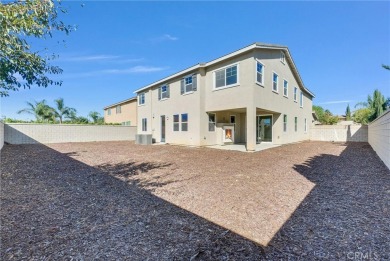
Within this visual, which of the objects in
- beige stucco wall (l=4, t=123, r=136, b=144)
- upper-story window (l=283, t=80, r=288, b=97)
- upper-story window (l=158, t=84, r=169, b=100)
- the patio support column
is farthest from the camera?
upper-story window (l=158, t=84, r=169, b=100)

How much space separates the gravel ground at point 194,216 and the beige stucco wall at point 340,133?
15.9m

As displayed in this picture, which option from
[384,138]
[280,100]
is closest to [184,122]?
[280,100]

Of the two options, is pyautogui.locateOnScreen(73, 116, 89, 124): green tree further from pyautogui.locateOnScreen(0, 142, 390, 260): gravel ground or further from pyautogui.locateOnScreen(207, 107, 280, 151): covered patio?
pyautogui.locateOnScreen(0, 142, 390, 260): gravel ground

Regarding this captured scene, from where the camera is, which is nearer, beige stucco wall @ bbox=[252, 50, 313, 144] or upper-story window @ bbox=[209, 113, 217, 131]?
beige stucco wall @ bbox=[252, 50, 313, 144]

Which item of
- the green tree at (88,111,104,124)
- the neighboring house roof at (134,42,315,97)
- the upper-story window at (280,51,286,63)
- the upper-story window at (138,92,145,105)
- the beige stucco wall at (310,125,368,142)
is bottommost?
the beige stucco wall at (310,125,368,142)

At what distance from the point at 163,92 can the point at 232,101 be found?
25.9ft

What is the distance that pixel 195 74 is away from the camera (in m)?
14.8

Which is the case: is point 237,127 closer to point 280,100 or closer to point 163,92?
point 280,100

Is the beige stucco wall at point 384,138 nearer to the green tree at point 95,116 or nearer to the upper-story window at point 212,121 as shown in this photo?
the upper-story window at point 212,121

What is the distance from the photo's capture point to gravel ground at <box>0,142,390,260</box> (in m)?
2.49

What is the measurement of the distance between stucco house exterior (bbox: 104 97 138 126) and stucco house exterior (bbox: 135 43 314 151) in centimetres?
478

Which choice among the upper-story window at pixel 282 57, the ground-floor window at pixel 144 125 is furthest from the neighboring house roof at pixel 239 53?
the ground-floor window at pixel 144 125

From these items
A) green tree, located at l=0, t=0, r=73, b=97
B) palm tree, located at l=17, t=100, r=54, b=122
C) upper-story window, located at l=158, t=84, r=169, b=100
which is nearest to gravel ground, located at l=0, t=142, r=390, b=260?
green tree, located at l=0, t=0, r=73, b=97

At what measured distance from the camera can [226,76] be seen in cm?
1336
